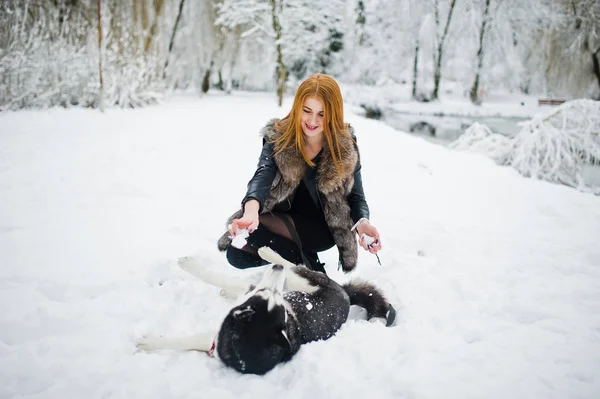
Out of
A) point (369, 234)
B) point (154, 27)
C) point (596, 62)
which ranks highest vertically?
point (154, 27)

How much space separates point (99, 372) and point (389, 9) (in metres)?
23.6

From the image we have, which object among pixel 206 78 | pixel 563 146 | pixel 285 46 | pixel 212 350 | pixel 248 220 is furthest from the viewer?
pixel 285 46

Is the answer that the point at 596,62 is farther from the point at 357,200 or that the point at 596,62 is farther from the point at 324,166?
the point at 324,166

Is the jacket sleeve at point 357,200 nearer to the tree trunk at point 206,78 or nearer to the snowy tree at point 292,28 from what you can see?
the snowy tree at point 292,28

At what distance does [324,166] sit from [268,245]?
632 mm

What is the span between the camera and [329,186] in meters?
1.96

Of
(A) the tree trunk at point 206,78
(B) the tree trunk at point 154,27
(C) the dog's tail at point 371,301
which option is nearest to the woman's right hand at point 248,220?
(C) the dog's tail at point 371,301

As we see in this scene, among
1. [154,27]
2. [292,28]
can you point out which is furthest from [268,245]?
[292,28]

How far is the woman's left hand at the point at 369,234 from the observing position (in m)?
1.74

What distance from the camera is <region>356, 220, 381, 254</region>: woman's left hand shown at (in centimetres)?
174

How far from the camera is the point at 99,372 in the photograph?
4.54 feet

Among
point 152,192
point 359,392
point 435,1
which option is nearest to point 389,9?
point 435,1

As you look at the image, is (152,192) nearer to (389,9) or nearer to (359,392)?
(359,392)

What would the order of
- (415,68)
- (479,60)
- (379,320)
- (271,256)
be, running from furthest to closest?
(415,68) < (479,60) < (271,256) < (379,320)
